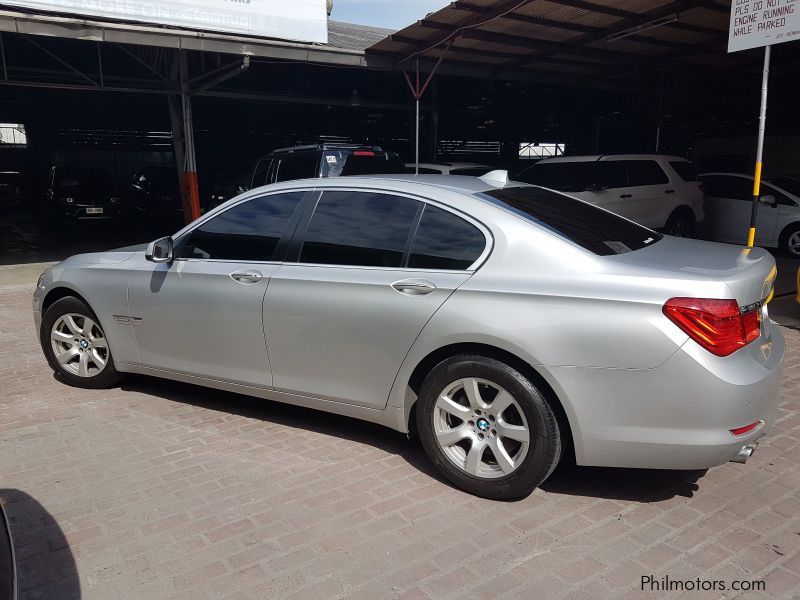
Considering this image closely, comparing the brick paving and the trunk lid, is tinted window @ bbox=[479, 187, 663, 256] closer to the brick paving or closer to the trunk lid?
the trunk lid

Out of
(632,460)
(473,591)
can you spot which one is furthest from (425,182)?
(473,591)

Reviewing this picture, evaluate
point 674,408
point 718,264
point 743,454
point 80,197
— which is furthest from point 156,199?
point 743,454

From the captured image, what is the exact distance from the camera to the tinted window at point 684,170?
1177 centimetres

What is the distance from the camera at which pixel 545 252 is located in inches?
125

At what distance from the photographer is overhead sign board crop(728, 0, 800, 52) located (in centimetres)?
626

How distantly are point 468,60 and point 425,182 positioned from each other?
10.3 meters

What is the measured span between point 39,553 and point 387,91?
17.6 metres

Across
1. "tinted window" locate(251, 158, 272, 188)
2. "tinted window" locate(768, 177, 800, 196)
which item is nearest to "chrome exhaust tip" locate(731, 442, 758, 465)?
"tinted window" locate(251, 158, 272, 188)

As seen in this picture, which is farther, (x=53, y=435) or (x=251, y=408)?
(x=251, y=408)

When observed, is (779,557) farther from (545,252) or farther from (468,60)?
(468,60)

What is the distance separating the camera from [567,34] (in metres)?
11.5

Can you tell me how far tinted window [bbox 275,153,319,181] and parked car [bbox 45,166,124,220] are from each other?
27.3ft

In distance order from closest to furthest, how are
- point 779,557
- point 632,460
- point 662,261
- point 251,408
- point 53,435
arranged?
point 779,557, point 632,460, point 662,261, point 53,435, point 251,408

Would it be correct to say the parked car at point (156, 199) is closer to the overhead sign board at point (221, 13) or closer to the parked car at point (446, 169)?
the overhead sign board at point (221, 13)
